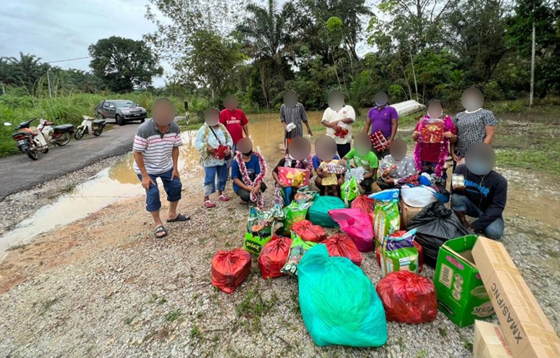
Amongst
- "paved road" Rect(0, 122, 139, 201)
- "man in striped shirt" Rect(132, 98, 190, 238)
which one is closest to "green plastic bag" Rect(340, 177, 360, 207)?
"man in striped shirt" Rect(132, 98, 190, 238)

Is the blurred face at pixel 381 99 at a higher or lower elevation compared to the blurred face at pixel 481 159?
higher

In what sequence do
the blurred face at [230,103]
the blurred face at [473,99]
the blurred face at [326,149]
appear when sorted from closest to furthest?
the blurred face at [473,99] → the blurred face at [326,149] → the blurred face at [230,103]

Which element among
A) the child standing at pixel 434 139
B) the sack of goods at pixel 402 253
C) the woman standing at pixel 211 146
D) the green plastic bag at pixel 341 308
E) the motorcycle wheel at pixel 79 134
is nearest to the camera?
the green plastic bag at pixel 341 308

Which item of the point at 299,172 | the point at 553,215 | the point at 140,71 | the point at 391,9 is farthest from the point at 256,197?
the point at 140,71

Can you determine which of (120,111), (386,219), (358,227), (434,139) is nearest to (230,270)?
(358,227)

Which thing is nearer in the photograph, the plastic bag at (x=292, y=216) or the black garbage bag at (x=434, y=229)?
the black garbage bag at (x=434, y=229)

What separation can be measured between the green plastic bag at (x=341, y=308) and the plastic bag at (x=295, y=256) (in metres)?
0.23

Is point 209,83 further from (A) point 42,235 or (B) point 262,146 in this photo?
(A) point 42,235

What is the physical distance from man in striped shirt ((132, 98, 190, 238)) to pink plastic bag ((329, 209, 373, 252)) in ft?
6.75

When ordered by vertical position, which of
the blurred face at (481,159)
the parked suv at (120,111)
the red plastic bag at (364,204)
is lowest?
the red plastic bag at (364,204)

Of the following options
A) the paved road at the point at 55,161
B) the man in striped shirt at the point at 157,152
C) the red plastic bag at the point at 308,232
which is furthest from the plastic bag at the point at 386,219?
the paved road at the point at 55,161

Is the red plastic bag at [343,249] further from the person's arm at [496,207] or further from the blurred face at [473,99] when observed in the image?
the blurred face at [473,99]

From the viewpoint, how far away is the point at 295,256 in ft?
7.57

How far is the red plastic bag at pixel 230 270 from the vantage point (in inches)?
89.8
